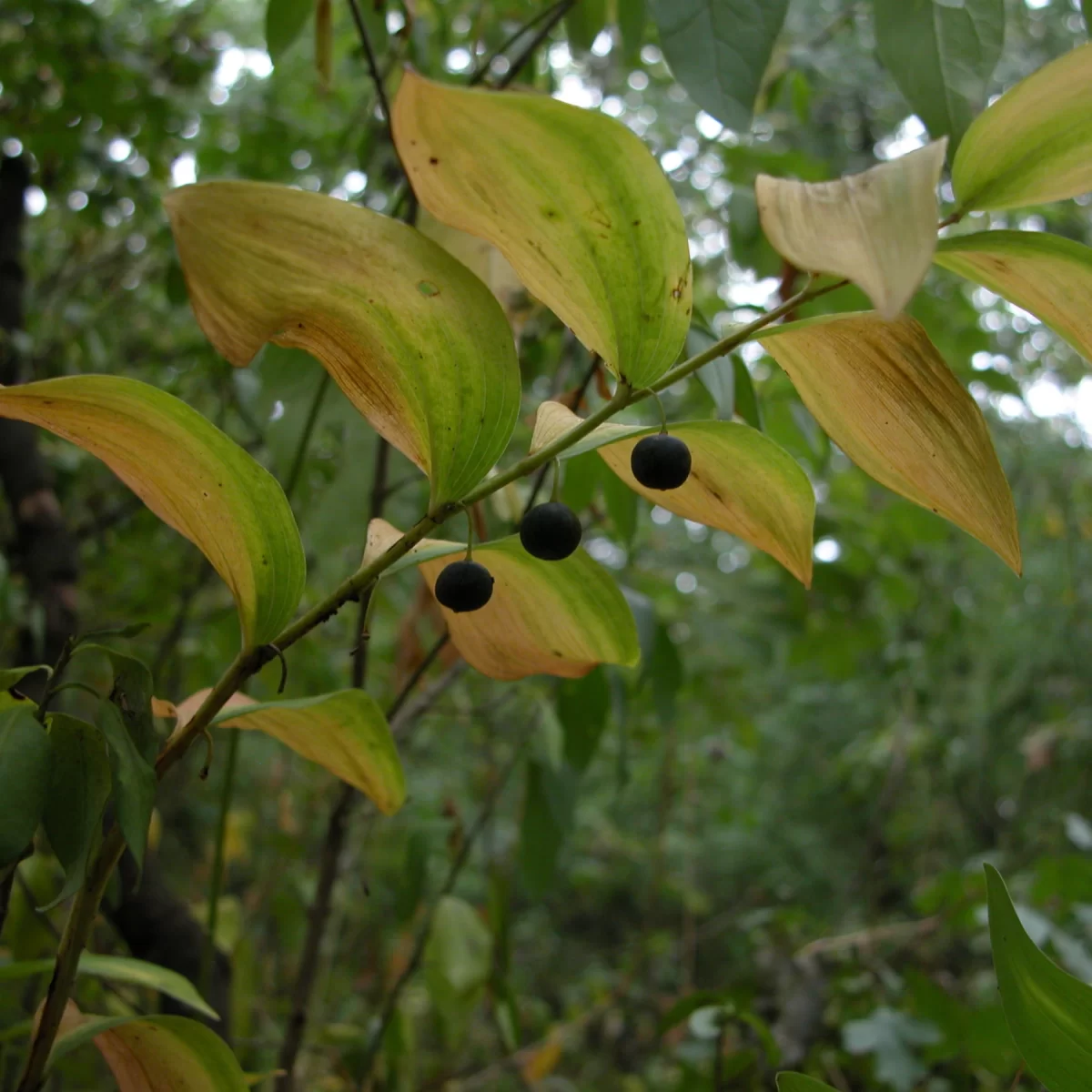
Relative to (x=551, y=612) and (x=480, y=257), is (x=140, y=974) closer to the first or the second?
(x=551, y=612)

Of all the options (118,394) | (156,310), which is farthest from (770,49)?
(156,310)

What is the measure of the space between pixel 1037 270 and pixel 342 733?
30 centimetres

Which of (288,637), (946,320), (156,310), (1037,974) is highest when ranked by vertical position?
(156,310)

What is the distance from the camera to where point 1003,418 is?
2809 mm

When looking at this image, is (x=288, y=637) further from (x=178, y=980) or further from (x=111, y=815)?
(x=178, y=980)

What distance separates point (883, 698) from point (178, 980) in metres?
3.42

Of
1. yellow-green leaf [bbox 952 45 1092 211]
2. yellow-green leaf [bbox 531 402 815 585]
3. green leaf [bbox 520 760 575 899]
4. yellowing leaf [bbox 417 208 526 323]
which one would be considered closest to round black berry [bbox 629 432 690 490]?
yellow-green leaf [bbox 531 402 815 585]

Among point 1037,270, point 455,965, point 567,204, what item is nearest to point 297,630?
point 567,204

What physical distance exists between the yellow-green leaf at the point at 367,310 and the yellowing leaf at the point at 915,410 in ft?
0.31

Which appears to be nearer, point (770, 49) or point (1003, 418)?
point (770, 49)

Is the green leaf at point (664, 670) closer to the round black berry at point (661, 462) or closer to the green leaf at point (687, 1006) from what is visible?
the green leaf at point (687, 1006)

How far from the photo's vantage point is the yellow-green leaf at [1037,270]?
304mm

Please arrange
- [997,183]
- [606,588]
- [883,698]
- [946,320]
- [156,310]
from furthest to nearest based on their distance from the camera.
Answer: [883,698], [156,310], [946,320], [606,588], [997,183]

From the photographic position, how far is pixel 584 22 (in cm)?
79
